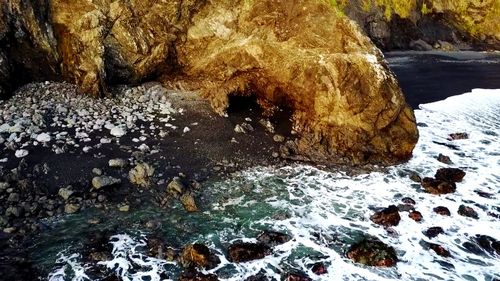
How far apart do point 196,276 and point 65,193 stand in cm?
621

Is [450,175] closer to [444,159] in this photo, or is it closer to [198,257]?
[444,159]

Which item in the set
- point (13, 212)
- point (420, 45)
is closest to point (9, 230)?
point (13, 212)

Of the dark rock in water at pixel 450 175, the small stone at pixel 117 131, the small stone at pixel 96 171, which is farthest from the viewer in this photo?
the small stone at pixel 117 131

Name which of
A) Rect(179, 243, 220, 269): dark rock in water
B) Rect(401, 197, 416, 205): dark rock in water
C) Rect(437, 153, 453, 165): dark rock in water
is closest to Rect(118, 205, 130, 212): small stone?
Rect(179, 243, 220, 269): dark rock in water

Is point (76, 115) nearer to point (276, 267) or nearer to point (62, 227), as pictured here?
point (62, 227)

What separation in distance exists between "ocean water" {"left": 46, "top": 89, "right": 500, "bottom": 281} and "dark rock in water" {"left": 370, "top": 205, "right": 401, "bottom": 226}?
0.97 feet

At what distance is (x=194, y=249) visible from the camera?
12.8 metres

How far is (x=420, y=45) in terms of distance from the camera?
5575 cm

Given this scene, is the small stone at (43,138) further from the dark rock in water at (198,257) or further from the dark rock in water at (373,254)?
the dark rock in water at (373,254)

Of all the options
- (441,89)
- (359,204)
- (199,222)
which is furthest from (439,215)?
(441,89)

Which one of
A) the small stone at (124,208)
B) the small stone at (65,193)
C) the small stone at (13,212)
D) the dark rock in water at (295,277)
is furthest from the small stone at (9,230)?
the dark rock in water at (295,277)

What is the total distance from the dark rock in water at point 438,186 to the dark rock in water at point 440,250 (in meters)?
3.92

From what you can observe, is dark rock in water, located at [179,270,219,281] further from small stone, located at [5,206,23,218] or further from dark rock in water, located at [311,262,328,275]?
small stone, located at [5,206,23,218]

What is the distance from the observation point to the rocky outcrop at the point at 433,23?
5144 centimetres
